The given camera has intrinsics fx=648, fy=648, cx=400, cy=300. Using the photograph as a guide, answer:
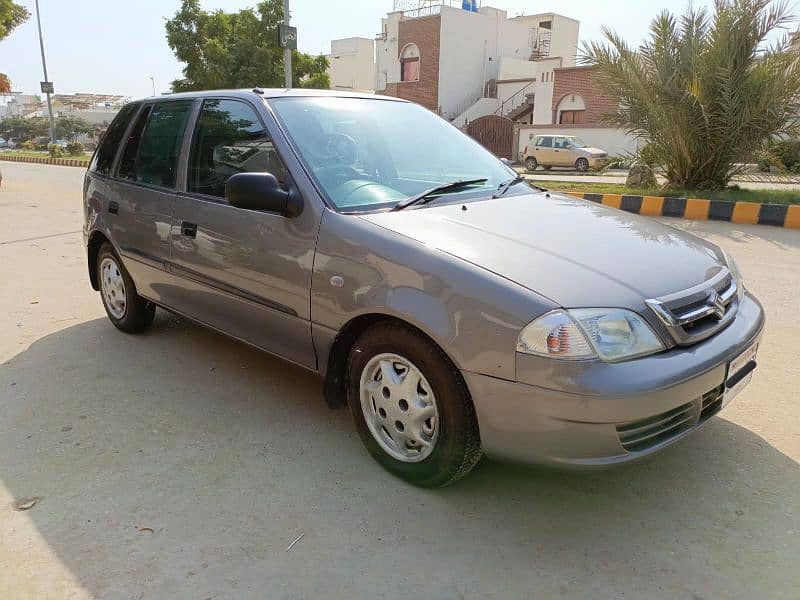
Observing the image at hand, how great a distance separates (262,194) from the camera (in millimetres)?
2895

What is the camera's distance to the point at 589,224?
304cm

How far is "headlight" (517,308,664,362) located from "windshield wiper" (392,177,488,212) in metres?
1.02

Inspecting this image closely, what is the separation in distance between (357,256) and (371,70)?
5361 centimetres

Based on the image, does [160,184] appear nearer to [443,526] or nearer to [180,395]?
[180,395]

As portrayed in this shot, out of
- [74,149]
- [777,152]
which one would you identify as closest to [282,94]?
[777,152]

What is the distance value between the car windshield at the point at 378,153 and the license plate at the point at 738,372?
142cm

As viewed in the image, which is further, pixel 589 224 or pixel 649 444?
pixel 589 224

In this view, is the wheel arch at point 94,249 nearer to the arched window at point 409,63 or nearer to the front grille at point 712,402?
the front grille at point 712,402

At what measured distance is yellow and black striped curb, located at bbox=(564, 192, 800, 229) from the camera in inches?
354

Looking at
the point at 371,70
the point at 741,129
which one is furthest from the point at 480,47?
the point at 741,129

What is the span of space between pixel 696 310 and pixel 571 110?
31304mm

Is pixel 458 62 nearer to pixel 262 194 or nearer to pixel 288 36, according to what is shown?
pixel 288 36

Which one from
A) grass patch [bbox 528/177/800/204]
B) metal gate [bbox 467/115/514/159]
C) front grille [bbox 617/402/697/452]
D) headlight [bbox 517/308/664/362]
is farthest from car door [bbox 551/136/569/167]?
headlight [bbox 517/308/664/362]

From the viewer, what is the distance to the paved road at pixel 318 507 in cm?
223
